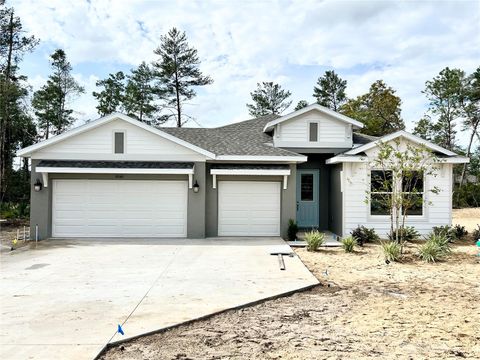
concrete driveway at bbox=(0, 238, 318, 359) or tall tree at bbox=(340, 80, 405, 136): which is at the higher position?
tall tree at bbox=(340, 80, 405, 136)

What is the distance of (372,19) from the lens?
1180 cm

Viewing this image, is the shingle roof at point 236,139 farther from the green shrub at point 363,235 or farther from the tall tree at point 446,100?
the tall tree at point 446,100

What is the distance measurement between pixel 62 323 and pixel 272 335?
2.83 m

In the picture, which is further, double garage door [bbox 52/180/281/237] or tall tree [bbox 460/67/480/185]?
tall tree [bbox 460/67/480/185]

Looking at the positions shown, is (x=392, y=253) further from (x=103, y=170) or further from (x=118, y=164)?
(x=103, y=170)

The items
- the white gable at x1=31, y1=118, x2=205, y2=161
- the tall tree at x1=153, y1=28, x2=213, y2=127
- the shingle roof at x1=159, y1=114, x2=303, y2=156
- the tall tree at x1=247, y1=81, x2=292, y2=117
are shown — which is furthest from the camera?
the tall tree at x1=247, y1=81, x2=292, y2=117

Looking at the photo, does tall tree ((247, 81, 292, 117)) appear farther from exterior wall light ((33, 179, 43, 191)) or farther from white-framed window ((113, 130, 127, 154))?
exterior wall light ((33, 179, 43, 191))

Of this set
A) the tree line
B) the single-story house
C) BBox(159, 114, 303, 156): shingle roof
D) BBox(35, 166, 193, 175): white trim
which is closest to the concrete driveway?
the single-story house

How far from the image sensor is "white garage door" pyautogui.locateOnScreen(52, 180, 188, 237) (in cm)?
1284

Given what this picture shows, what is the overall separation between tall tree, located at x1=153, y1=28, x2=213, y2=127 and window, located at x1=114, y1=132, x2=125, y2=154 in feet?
63.2

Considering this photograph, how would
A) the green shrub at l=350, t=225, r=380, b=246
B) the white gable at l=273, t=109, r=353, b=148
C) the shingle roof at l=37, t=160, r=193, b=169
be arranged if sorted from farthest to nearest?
the white gable at l=273, t=109, r=353, b=148
the shingle roof at l=37, t=160, r=193, b=169
the green shrub at l=350, t=225, r=380, b=246

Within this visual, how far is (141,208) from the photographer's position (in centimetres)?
1301

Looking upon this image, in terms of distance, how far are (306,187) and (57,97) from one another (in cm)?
2406

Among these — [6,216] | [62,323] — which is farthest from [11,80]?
[62,323]
